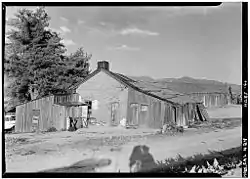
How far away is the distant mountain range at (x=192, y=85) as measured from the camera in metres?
1.81

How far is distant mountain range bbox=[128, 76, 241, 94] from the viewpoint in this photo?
1.81 meters

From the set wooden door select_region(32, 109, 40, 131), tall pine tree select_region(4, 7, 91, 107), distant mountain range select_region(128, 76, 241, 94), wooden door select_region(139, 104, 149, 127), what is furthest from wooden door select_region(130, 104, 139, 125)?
wooden door select_region(32, 109, 40, 131)

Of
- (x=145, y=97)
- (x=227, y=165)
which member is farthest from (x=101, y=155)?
(x=227, y=165)

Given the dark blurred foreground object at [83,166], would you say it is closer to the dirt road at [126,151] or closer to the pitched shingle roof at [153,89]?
the dirt road at [126,151]

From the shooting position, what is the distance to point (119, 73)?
6.02 feet

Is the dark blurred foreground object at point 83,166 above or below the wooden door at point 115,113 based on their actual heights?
below

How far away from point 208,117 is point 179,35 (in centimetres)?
42

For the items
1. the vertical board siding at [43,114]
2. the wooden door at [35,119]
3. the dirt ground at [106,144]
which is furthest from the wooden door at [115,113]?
the wooden door at [35,119]

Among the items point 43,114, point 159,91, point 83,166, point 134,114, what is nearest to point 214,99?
point 159,91

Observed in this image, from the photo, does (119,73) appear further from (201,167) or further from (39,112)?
(201,167)

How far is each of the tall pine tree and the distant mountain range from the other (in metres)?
0.33

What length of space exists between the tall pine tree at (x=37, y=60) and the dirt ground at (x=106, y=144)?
223 mm

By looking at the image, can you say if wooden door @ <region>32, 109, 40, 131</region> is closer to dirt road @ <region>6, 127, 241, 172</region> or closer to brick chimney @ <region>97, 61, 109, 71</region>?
dirt road @ <region>6, 127, 241, 172</region>

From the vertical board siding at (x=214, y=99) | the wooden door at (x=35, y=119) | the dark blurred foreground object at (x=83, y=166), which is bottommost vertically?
the dark blurred foreground object at (x=83, y=166)
